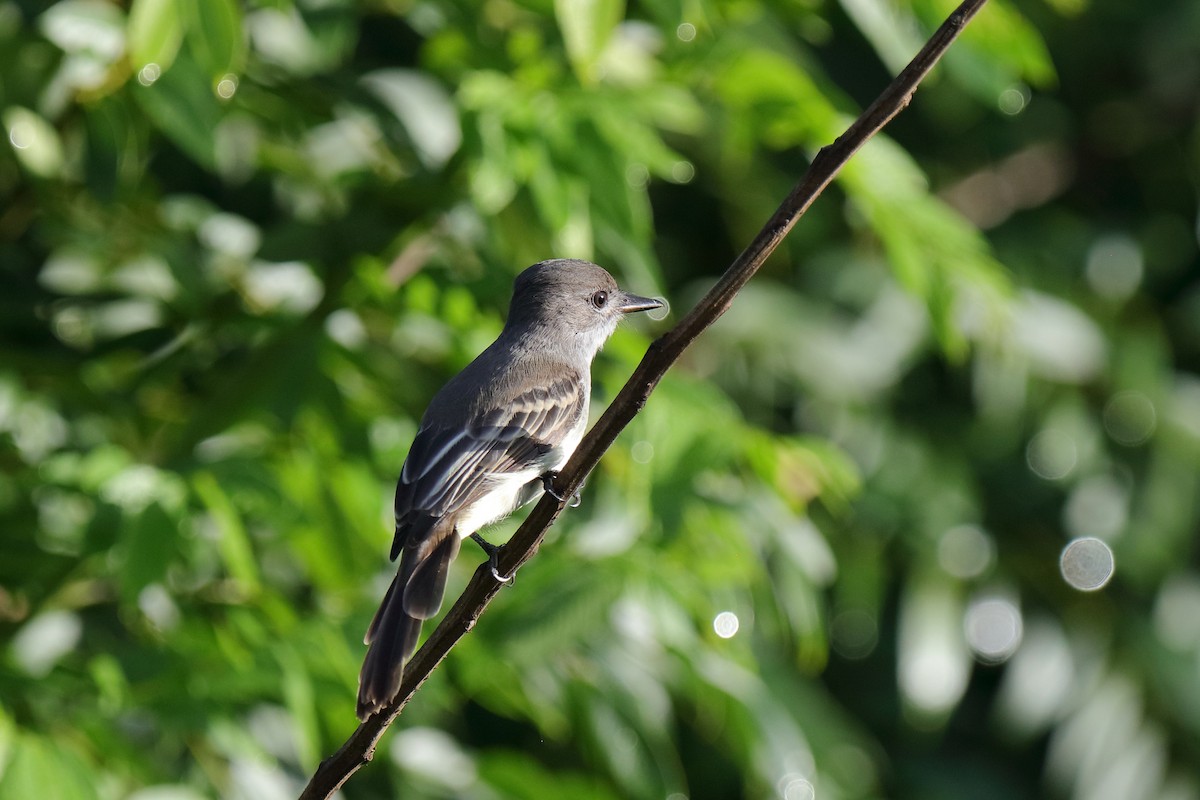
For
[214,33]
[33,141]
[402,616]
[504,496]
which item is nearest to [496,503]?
[504,496]

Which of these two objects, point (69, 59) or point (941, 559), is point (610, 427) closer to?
point (69, 59)

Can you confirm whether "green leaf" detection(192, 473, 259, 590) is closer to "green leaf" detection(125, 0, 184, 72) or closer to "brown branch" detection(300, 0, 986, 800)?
"green leaf" detection(125, 0, 184, 72)

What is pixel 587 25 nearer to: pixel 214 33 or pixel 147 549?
pixel 214 33

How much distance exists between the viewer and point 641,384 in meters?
1.97

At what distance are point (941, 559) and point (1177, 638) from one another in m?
1.09

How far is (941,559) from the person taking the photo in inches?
209

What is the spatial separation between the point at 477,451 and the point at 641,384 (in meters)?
1.10

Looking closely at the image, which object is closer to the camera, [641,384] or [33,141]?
[641,384]

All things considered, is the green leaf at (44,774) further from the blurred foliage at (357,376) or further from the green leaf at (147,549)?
the green leaf at (147,549)

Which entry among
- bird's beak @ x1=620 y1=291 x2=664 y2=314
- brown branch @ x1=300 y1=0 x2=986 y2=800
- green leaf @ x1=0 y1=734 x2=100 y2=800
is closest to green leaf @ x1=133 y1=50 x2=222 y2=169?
bird's beak @ x1=620 y1=291 x2=664 y2=314

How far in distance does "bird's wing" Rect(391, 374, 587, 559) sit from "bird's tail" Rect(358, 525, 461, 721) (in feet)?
0.18

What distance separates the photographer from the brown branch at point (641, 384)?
1812mm

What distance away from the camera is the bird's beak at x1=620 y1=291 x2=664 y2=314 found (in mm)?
3523

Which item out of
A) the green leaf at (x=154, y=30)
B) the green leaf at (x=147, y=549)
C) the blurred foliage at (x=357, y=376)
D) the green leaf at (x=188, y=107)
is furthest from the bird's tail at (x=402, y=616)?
the green leaf at (x=154, y=30)
